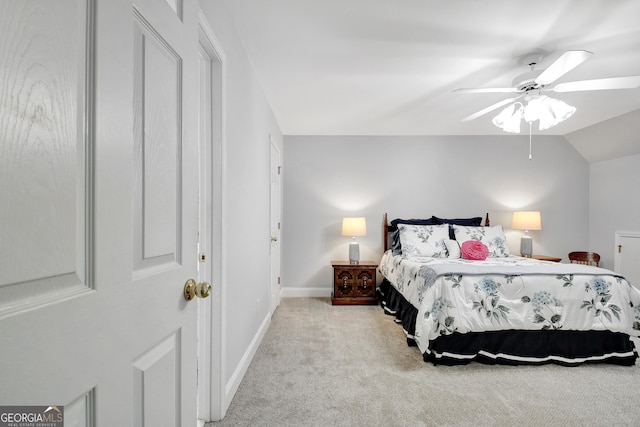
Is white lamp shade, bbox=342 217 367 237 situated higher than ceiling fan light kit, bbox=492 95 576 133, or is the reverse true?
ceiling fan light kit, bbox=492 95 576 133

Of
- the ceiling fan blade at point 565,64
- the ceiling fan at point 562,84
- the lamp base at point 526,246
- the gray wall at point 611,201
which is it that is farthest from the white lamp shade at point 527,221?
the ceiling fan blade at point 565,64

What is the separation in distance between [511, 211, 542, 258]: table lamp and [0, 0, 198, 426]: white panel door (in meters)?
4.76

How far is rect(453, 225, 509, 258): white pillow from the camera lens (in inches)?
150

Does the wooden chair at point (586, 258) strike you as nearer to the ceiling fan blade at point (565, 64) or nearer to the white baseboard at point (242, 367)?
the ceiling fan blade at point (565, 64)

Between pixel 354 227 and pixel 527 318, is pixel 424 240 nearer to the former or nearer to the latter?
pixel 354 227

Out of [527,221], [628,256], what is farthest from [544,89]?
[628,256]

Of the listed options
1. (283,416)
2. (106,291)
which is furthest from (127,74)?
(283,416)

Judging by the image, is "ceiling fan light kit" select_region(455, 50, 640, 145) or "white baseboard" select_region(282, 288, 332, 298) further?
"white baseboard" select_region(282, 288, 332, 298)

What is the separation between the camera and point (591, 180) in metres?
4.61

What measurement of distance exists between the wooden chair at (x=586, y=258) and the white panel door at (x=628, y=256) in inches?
7.8

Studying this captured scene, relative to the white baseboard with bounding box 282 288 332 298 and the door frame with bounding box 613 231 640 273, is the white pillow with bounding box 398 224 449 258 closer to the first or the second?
the white baseboard with bounding box 282 288 332 298

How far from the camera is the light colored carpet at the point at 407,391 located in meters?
1.76

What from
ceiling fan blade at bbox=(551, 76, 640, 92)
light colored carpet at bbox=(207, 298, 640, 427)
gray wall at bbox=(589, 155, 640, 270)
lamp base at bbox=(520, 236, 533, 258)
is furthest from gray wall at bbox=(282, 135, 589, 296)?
ceiling fan blade at bbox=(551, 76, 640, 92)

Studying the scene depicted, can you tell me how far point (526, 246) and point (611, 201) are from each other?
132 centimetres
